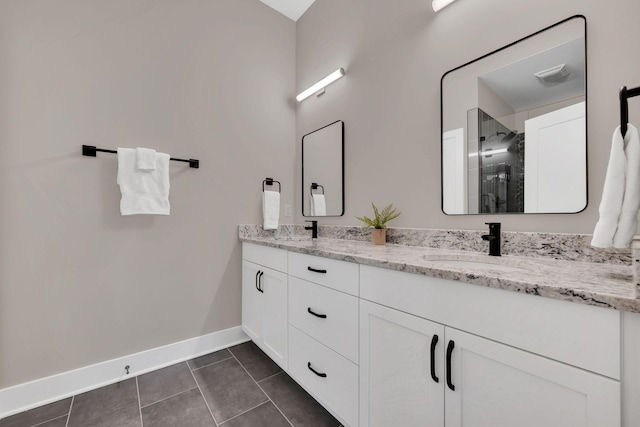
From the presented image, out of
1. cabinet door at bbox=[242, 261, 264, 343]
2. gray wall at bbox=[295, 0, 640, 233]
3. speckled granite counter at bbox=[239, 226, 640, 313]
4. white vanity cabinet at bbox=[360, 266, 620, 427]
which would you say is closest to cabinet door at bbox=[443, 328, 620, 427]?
white vanity cabinet at bbox=[360, 266, 620, 427]

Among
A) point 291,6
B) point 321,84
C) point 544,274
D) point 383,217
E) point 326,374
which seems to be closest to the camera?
Result: point 544,274

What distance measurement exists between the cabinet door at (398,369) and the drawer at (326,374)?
0.06 meters

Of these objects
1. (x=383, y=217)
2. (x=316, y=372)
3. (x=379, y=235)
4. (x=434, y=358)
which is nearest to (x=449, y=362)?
(x=434, y=358)

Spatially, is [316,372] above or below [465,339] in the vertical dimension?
below

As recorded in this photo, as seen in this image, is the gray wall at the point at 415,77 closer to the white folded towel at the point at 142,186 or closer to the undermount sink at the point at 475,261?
the undermount sink at the point at 475,261

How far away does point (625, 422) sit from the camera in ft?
1.73

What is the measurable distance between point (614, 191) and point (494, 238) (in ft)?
1.59

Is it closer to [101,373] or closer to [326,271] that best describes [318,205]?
[326,271]

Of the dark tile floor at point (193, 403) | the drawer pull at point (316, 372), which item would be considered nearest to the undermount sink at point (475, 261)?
the drawer pull at point (316, 372)

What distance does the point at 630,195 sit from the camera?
65 cm

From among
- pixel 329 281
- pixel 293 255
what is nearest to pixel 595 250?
pixel 329 281

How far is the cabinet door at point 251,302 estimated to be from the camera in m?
1.78

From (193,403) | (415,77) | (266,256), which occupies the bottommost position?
(193,403)

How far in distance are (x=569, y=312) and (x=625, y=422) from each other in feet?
0.71
